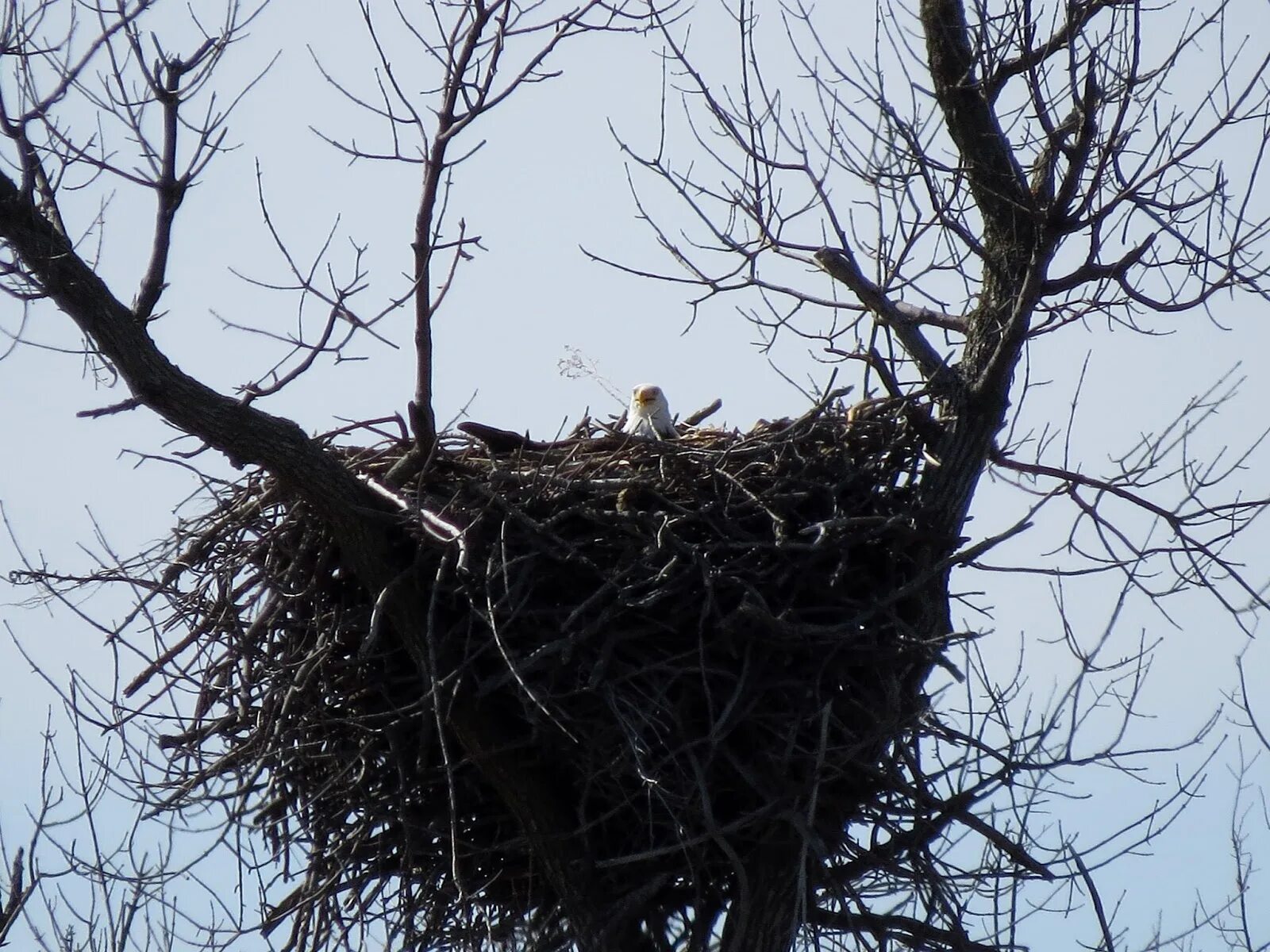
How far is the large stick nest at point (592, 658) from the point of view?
4270 mm

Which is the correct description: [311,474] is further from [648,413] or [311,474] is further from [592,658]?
[648,413]

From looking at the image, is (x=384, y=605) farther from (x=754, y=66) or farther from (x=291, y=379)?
(x=754, y=66)

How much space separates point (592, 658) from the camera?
4.34 metres

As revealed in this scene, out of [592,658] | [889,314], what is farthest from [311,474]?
[889,314]

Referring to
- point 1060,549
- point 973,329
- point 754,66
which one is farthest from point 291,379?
point 1060,549

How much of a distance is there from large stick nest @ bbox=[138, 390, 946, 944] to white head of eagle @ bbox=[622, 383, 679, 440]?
0.88m

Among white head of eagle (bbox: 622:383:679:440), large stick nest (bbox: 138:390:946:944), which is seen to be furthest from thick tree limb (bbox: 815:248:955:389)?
white head of eagle (bbox: 622:383:679:440)

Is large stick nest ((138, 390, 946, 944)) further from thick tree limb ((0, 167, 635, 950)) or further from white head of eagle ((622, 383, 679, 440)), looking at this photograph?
white head of eagle ((622, 383, 679, 440))

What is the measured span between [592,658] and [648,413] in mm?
1692

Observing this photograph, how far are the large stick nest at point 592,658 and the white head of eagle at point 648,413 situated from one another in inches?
34.6

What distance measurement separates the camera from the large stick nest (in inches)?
168

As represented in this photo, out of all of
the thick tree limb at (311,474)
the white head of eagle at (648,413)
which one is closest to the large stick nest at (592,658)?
the thick tree limb at (311,474)

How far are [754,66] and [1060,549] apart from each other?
172cm

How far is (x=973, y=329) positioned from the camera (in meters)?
4.66
